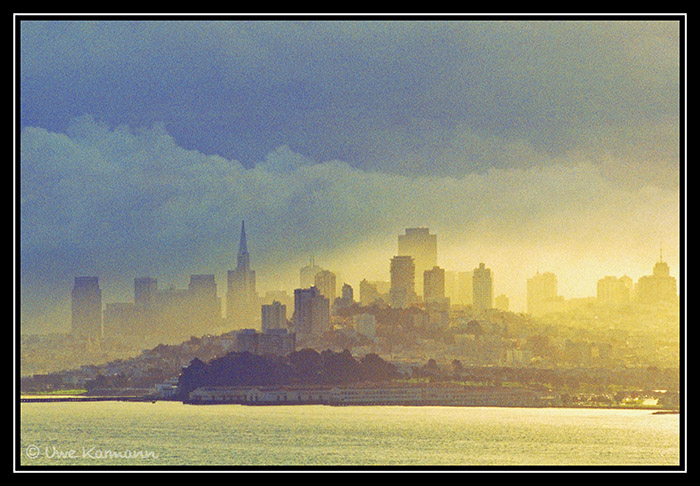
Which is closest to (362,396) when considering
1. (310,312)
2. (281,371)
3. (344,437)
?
(281,371)

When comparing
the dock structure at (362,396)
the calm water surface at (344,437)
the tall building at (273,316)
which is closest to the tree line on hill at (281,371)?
the dock structure at (362,396)

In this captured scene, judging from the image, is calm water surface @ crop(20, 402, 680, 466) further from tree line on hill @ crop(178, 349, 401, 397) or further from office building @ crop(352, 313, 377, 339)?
office building @ crop(352, 313, 377, 339)

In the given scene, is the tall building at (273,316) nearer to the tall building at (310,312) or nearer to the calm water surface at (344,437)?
the tall building at (310,312)
